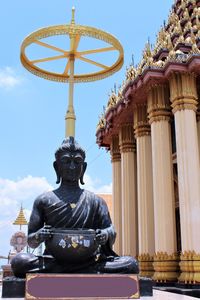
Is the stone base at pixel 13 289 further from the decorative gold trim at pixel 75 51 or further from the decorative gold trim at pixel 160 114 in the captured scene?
the decorative gold trim at pixel 160 114

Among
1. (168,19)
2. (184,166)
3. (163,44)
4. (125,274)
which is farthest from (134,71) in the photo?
(125,274)

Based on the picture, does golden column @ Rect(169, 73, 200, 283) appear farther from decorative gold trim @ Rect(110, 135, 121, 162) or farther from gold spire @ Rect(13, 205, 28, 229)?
gold spire @ Rect(13, 205, 28, 229)

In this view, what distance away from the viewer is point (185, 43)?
A: 1544 cm

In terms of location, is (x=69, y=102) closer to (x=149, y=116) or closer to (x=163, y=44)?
(x=149, y=116)

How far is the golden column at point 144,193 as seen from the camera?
50.5 ft

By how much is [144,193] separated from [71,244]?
10.3 metres

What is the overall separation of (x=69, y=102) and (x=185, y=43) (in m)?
6.81

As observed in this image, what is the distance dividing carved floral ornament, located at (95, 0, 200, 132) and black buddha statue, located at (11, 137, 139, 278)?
8.50 meters

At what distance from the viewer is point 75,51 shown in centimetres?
1045

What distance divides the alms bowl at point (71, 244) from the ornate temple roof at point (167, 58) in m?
9.46

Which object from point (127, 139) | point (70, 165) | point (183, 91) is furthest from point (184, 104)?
point (70, 165)

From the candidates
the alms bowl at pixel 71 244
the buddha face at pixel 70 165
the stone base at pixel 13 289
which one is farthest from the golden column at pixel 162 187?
the stone base at pixel 13 289

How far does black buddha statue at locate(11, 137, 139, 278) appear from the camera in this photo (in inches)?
243

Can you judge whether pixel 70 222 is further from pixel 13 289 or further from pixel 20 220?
pixel 20 220
